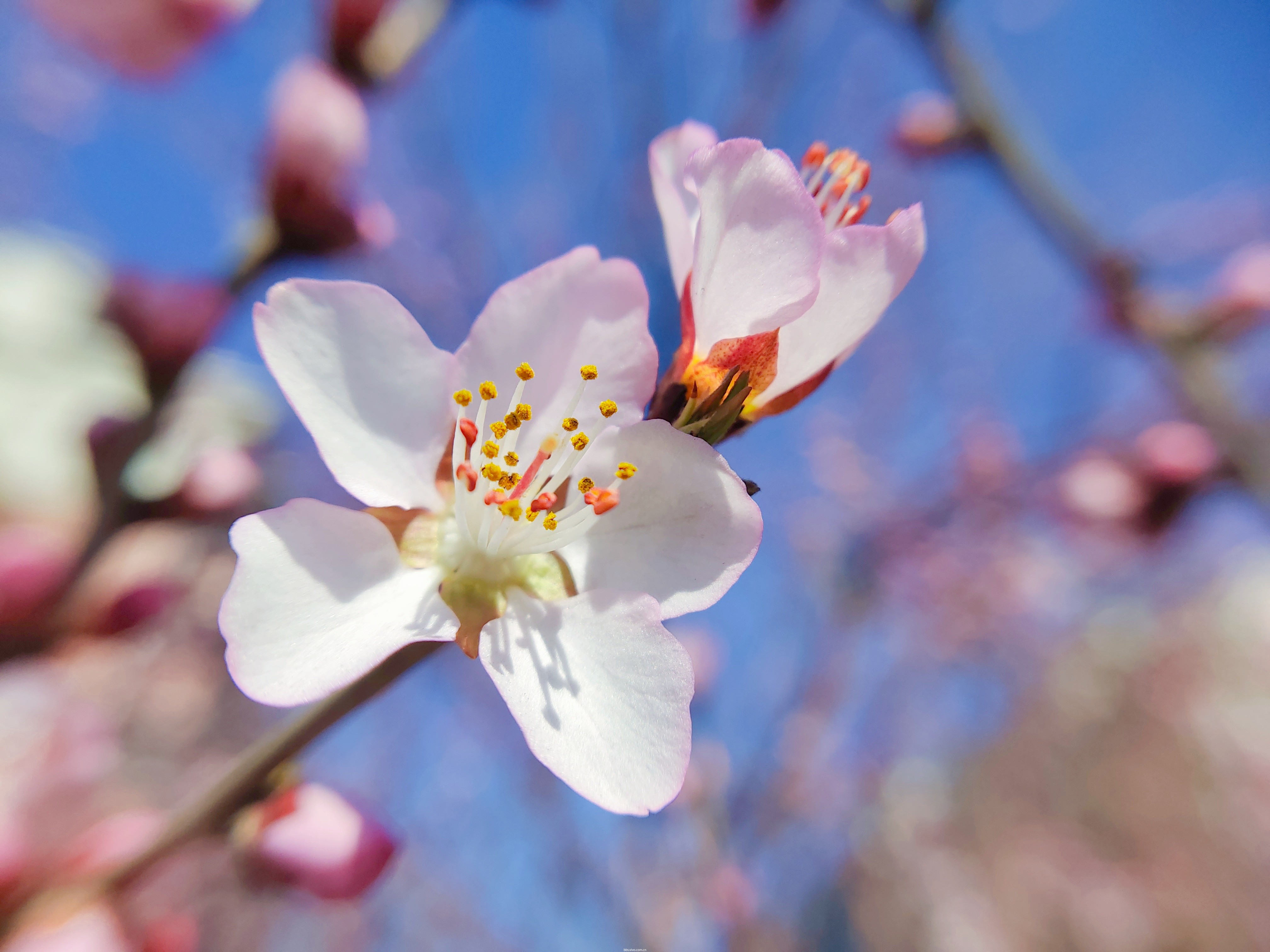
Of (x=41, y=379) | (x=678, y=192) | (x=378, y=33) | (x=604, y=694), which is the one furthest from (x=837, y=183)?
(x=41, y=379)

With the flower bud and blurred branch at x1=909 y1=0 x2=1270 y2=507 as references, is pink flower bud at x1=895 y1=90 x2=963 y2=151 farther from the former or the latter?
the flower bud

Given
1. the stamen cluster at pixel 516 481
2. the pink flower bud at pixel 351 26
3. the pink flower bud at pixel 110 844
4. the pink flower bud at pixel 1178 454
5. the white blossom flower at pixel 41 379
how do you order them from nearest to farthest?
the stamen cluster at pixel 516 481, the pink flower bud at pixel 110 844, the pink flower bud at pixel 351 26, the pink flower bud at pixel 1178 454, the white blossom flower at pixel 41 379

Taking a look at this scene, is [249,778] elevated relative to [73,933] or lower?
elevated

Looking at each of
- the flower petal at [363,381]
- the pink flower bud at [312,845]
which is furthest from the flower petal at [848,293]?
the pink flower bud at [312,845]

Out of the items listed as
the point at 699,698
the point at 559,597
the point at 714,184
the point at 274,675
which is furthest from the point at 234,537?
the point at 699,698

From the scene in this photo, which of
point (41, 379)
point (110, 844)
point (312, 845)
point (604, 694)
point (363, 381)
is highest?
point (363, 381)

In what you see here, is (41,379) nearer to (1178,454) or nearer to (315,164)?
(315,164)

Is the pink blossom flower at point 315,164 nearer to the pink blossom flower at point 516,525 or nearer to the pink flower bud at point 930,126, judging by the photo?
the pink blossom flower at point 516,525
